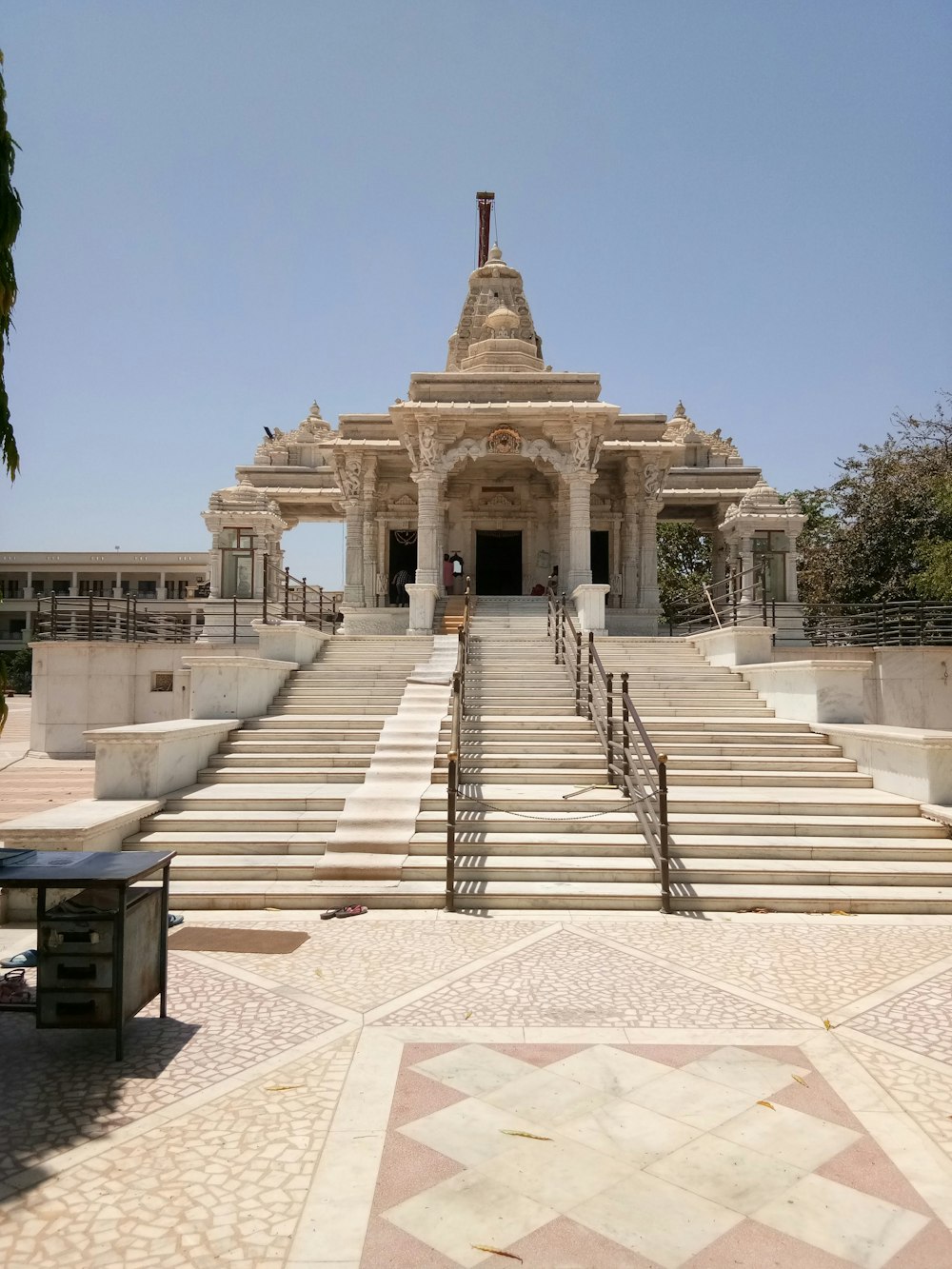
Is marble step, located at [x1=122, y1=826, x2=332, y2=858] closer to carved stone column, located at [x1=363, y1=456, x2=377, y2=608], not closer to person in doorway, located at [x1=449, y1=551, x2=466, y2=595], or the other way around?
person in doorway, located at [x1=449, y1=551, x2=466, y2=595]

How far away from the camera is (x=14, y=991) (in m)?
4.74

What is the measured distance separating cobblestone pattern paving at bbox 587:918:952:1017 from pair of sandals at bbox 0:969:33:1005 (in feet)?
12.8

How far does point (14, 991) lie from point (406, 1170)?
2850 millimetres

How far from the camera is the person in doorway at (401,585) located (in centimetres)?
2481

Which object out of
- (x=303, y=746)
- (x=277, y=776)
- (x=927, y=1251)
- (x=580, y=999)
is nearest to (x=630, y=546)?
(x=303, y=746)

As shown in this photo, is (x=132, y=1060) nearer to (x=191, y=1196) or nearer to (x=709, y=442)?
(x=191, y=1196)

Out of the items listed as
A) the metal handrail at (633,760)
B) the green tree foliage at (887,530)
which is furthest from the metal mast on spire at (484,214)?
the metal handrail at (633,760)

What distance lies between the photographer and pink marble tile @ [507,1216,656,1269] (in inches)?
106

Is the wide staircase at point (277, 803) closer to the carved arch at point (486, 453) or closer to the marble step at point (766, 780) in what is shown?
the marble step at point (766, 780)

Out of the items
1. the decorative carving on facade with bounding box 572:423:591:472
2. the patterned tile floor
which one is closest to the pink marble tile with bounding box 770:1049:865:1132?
the patterned tile floor

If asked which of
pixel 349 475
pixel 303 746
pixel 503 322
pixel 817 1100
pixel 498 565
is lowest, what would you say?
pixel 817 1100

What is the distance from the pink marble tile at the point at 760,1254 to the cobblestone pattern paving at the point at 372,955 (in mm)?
2521

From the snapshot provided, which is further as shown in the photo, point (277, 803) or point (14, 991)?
point (277, 803)

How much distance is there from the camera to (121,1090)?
12.6 feet
